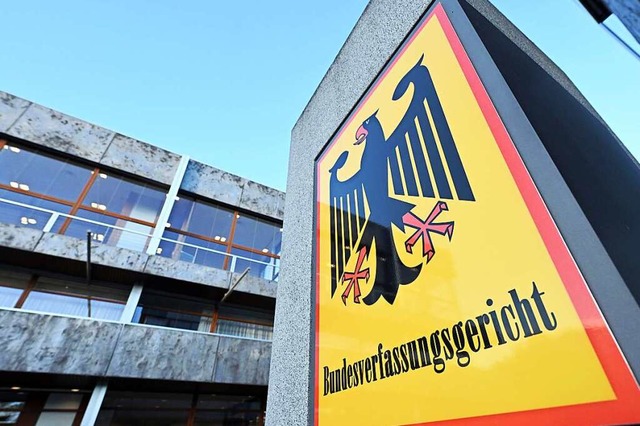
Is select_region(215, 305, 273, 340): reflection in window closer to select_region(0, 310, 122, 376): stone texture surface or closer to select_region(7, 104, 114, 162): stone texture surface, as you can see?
select_region(0, 310, 122, 376): stone texture surface

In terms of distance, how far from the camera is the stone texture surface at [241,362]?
22.2 ft

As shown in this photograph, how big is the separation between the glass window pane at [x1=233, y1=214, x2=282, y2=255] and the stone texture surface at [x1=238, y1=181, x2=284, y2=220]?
0.35 m

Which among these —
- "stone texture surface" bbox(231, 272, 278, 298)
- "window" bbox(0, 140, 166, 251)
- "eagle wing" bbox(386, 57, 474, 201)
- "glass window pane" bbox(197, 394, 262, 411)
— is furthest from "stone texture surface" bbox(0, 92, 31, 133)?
"eagle wing" bbox(386, 57, 474, 201)

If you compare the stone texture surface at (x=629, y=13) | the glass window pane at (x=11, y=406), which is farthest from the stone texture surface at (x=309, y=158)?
the glass window pane at (x=11, y=406)

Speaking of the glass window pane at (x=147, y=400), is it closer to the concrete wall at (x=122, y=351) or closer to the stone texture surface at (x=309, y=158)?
the concrete wall at (x=122, y=351)

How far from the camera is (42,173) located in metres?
7.13

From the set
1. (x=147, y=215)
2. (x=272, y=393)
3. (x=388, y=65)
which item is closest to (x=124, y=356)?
(x=147, y=215)

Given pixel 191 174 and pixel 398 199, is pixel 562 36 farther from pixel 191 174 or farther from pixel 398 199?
pixel 191 174

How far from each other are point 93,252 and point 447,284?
781 cm

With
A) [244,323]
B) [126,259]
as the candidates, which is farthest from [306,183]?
[244,323]

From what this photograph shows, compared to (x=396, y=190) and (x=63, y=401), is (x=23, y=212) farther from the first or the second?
(x=396, y=190)

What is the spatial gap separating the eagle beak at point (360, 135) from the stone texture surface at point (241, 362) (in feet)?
22.5

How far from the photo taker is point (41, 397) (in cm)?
581

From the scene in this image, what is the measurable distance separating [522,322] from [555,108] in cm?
85
